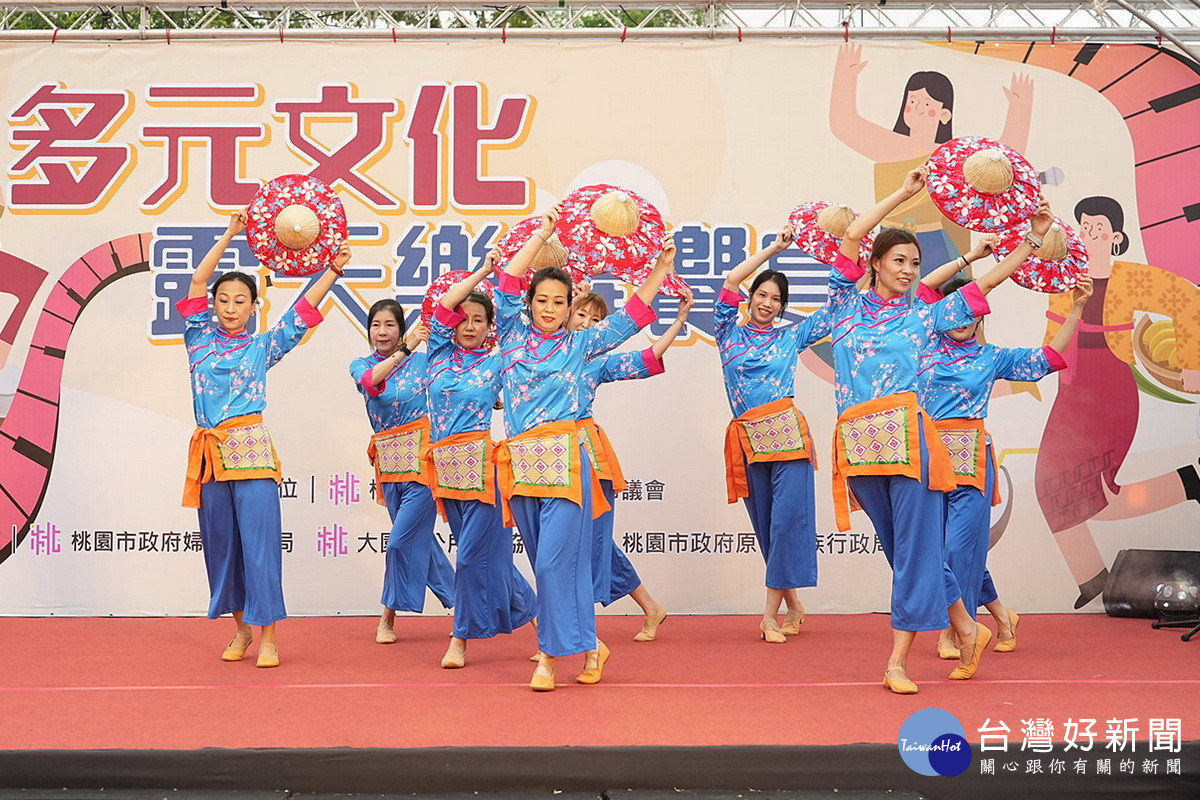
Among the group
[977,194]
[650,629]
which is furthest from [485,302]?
[977,194]

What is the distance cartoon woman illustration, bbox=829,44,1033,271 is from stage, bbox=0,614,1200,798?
6.44 ft

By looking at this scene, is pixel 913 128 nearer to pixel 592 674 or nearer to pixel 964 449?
pixel 964 449

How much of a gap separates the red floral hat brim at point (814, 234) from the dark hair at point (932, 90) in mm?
1062

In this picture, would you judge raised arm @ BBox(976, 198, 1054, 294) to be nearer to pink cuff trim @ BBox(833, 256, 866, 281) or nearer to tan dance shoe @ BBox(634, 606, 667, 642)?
pink cuff trim @ BBox(833, 256, 866, 281)

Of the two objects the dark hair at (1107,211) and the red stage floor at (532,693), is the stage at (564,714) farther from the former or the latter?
Answer: the dark hair at (1107,211)

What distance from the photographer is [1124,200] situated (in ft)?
19.7

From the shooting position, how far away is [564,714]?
369 centimetres

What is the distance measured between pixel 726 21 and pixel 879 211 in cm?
235

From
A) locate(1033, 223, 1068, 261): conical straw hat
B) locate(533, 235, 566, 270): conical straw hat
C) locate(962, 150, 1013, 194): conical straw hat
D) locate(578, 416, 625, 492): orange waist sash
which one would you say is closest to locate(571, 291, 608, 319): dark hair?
locate(533, 235, 566, 270): conical straw hat

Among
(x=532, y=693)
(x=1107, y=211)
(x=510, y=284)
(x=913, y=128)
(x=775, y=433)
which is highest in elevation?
(x=913, y=128)

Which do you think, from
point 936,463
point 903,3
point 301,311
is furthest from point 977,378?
point 301,311

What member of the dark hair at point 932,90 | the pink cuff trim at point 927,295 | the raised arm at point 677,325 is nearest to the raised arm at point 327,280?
the raised arm at point 677,325

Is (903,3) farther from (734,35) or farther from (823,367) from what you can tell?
(823,367)

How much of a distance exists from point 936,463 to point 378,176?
3.11 m
